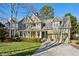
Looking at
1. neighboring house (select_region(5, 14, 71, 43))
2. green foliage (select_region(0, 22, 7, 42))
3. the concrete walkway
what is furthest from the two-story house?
green foliage (select_region(0, 22, 7, 42))

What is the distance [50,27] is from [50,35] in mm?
135

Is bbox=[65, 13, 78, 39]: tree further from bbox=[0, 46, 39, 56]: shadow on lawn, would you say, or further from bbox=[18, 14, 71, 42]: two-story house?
bbox=[0, 46, 39, 56]: shadow on lawn

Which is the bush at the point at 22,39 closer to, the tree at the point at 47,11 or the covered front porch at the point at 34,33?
the covered front porch at the point at 34,33

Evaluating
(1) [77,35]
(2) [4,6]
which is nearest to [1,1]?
(2) [4,6]

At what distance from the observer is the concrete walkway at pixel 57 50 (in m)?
8.82

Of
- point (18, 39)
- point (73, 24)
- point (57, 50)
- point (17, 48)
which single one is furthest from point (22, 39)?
point (73, 24)

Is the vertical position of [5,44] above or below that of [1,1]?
below

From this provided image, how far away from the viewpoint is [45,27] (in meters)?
8.93

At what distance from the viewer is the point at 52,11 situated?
8867 millimetres

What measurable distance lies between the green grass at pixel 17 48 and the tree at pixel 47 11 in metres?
0.50

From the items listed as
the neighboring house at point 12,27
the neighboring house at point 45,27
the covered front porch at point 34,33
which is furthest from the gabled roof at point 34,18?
the neighboring house at point 12,27

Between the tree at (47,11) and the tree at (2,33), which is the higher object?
the tree at (47,11)

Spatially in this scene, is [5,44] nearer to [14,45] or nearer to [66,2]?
[14,45]

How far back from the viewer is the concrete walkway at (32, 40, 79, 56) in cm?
882
